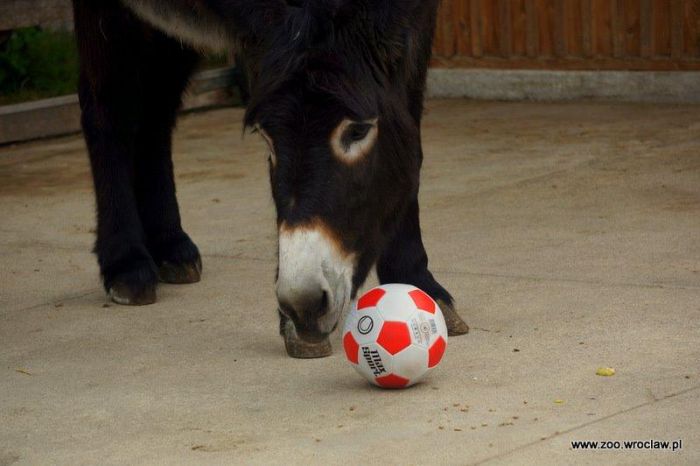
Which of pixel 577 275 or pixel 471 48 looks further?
pixel 471 48

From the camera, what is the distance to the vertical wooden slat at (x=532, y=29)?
10164 millimetres

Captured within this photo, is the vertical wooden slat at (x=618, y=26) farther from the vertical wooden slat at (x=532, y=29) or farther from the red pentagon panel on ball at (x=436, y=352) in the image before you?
the red pentagon panel on ball at (x=436, y=352)

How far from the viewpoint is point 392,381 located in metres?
3.91

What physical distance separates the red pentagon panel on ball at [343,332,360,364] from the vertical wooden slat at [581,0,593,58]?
252 inches

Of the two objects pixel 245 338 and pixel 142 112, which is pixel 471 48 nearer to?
pixel 142 112

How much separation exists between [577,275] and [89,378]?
6.41 feet

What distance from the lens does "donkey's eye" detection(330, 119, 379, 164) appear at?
3705 millimetres

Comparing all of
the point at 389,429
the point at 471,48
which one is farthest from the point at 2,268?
the point at 471,48

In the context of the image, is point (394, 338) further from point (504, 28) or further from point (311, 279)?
point (504, 28)

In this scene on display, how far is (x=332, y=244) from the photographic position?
12.1 feet

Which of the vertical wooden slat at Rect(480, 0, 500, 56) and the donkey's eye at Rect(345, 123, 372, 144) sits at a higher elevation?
the donkey's eye at Rect(345, 123, 372, 144)

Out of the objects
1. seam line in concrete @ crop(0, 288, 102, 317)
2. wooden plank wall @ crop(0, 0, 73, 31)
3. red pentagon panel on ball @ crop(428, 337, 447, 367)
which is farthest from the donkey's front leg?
wooden plank wall @ crop(0, 0, 73, 31)

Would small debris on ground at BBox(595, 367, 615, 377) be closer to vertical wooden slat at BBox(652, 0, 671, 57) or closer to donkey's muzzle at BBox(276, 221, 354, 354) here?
donkey's muzzle at BBox(276, 221, 354, 354)

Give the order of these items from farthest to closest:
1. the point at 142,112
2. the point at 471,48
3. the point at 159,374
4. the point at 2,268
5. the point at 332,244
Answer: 1. the point at 471,48
2. the point at 2,268
3. the point at 142,112
4. the point at 159,374
5. the point at 332,244
